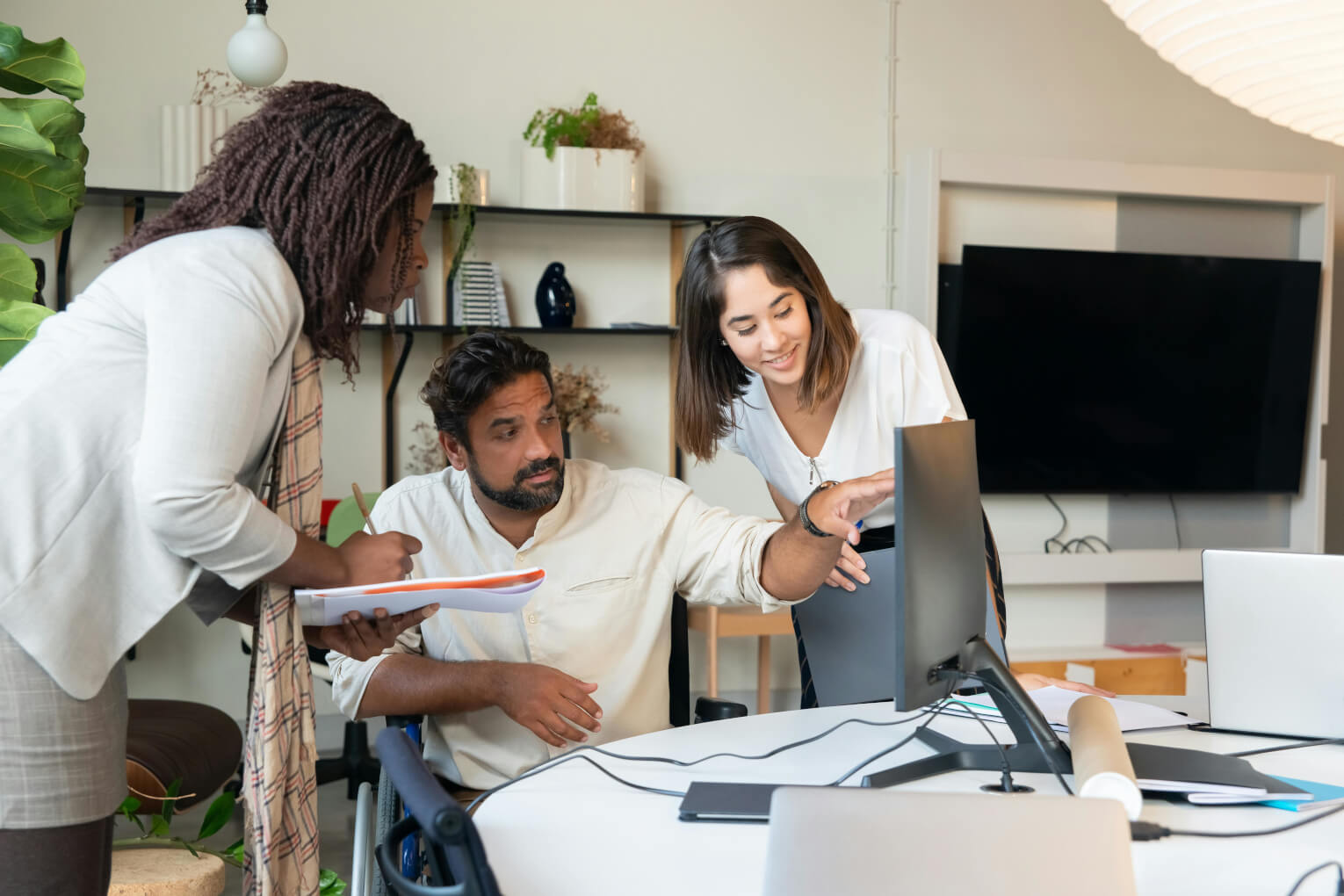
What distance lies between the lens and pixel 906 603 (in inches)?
45.4

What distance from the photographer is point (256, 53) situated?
304cm

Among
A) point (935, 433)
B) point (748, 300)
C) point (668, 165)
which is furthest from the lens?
point (668, 165)

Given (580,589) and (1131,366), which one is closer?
(580,589)

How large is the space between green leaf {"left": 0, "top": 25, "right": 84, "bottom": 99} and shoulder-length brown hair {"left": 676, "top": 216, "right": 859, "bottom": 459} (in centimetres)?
105

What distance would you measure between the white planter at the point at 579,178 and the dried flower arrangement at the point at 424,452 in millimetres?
829

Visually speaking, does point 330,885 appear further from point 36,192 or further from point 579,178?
point 579,178

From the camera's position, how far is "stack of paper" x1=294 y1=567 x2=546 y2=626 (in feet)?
3.89

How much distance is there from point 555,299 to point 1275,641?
2787 mm

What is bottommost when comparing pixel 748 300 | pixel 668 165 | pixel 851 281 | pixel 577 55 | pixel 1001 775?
pixel 1001 775

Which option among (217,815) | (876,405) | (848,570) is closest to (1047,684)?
(848,570)

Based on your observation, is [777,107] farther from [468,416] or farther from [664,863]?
[664,863]

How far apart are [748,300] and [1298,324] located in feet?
11.3

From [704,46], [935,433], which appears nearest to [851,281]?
[704,46]

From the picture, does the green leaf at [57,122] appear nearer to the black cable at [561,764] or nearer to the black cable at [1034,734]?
the black cable at [561,764]
